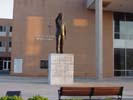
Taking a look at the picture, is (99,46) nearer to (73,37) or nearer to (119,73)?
(73,37)

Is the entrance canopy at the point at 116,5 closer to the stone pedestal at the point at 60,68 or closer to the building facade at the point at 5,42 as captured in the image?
the stone pedestal at the point at 60,68

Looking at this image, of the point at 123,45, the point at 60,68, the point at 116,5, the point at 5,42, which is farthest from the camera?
the point at 5,42

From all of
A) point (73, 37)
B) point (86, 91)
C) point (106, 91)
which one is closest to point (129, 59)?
point (73, 37)

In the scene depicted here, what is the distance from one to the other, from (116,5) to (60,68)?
16.5 m

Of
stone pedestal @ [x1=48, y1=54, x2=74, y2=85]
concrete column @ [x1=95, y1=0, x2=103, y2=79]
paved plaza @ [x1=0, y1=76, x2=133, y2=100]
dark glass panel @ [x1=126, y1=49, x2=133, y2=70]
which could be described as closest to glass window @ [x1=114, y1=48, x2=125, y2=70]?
dark glass panel @ [x1=126, y1=49, x2=133, y2=70]

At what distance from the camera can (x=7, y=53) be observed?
6016 centimetres

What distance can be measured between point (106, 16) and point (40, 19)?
7.98m

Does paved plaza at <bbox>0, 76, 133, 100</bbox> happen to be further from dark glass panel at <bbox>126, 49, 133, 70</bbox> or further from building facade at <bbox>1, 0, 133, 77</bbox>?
dark glass panel at <bbox>126, 49, 133, 70</bbox>

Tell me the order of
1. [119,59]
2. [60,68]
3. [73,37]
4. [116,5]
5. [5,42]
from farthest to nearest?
[5,42]
[119,59]
[73,37]
[116,5]
[60,68]

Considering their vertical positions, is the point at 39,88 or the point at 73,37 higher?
the point at 73,37

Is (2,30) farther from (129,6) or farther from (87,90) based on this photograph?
(87,90)

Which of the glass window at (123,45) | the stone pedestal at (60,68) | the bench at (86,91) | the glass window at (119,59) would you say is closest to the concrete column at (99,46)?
the glass window at (119,59)

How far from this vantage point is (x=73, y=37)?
3647 centimetres

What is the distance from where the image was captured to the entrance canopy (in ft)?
111
